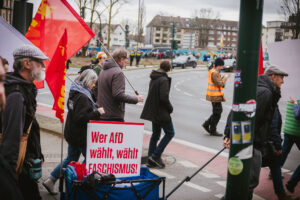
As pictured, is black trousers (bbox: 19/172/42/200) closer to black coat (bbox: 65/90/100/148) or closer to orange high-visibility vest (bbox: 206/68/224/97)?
black coat (bbox: 65/90/100/148)

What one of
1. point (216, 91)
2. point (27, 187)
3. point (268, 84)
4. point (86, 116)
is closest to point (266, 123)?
point (268, 84)

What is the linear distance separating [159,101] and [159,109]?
14 cm

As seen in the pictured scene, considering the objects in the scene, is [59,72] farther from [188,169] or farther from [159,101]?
[188,169]

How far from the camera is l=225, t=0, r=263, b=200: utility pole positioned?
3.43 metres

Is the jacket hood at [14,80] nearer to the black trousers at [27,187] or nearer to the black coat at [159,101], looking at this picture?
the black trousers at [27,187]

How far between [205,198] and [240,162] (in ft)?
5.68

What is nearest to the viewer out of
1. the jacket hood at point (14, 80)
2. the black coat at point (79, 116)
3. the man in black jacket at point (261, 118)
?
the jacket hood at point (14, 80)

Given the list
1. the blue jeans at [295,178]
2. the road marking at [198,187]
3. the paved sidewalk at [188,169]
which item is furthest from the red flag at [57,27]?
the blue jeans at [295,178]

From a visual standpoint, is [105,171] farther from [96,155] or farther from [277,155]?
[277,155]

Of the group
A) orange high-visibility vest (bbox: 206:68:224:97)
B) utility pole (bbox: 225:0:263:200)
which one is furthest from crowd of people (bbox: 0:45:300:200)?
orange high-visibility vest (bbox: 206:68:224:97)

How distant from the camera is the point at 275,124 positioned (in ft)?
16.0

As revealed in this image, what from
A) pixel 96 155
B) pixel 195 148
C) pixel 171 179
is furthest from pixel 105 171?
pixel 195 148

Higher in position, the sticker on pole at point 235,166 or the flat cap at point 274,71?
the flat cap at point 274,71

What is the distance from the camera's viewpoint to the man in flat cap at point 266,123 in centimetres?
436
